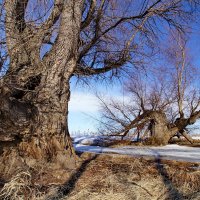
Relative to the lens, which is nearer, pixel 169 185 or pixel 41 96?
pixel 169 185

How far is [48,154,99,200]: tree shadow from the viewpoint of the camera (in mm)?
4587

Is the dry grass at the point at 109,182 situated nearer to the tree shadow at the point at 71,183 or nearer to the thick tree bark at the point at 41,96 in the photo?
the tree shadow at the point at 71,183

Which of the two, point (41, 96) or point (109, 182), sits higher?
point (41, 96)

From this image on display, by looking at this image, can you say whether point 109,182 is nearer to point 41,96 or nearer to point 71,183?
point 71,183

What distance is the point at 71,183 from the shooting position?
524 centimetres

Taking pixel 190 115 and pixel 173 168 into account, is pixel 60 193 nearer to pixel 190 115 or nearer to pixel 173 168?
pixel 173 168

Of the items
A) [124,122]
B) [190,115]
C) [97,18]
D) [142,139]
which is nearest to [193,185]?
[97,18]

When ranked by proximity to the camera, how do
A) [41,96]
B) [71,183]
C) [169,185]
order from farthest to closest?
[41,96] < [71,183] < [169,185]

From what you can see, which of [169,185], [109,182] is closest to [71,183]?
[109,182]

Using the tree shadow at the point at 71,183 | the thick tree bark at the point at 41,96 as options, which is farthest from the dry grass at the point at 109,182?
the thick tree bark at the point at 41,96

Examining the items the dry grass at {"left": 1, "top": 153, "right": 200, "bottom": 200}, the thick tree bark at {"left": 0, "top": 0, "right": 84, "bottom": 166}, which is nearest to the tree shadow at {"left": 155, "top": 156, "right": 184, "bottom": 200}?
the dry grass at {"left": 1, "top": 153, "right": 200, "bottom": 200}

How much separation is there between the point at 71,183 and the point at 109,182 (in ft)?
2.02

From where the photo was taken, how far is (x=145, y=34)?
996 cm

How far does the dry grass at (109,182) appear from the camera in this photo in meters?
4.51
